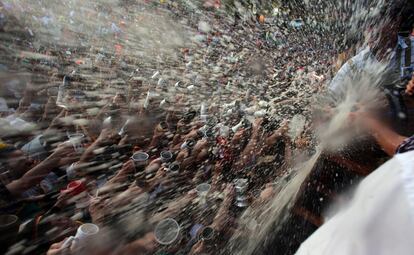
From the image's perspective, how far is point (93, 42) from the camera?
8.87 metres

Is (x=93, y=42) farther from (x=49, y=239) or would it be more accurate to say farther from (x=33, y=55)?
(x=49, y=239)

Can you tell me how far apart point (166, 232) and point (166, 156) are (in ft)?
4.03

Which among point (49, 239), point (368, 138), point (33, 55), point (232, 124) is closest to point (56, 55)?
point (33, 55)

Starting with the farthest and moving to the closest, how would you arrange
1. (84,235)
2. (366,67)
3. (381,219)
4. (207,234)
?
(366,67)
(207,234)
(84,235)
(381,219)

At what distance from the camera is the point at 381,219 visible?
0.68 meters

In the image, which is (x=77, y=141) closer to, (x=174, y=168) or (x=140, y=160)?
(x=140, y=160)

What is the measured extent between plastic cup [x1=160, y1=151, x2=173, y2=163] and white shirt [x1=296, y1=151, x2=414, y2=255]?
2.64 metres

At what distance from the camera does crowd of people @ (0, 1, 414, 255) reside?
2.27 meters

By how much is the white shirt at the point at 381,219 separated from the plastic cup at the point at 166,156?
2645 millimetres

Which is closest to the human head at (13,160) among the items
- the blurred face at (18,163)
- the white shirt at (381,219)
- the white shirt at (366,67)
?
the blurred face at (18,163)

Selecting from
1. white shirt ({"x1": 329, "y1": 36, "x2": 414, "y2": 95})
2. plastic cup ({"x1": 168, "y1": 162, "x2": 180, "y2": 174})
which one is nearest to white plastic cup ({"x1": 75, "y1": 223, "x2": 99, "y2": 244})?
plastic cup ({"x1": 168, "y1": 162, "x2": 180, "y2": 174})

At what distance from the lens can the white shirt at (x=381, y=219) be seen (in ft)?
2.13

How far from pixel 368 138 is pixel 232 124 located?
8.44 feet

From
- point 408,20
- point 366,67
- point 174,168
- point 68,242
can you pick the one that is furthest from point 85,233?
point 408,20
